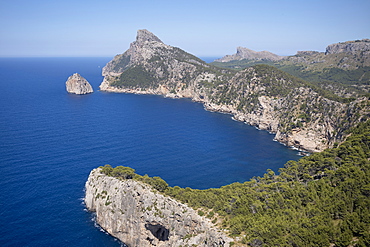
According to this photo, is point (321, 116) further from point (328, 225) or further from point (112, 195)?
point (112, 195)

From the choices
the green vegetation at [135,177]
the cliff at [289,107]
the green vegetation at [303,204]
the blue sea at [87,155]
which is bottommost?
the blue sea at [87,155]

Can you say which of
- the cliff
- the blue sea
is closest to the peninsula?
the blue sea


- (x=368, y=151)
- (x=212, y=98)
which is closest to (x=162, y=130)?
(x=212, y=98)

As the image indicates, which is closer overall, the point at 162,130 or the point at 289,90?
the point at 162,130

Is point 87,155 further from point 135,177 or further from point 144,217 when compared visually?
point 144,217

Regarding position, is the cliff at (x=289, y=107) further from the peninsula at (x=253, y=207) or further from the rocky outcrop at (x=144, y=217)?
the rocky outcrop at (x=144, y=217)

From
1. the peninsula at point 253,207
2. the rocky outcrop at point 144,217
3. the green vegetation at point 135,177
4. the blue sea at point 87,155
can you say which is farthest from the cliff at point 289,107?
the rocky outcrop at point 144,217

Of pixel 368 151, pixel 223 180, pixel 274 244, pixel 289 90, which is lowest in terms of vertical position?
pixel 223 180

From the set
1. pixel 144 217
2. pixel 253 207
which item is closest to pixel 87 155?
pixel 144 217
